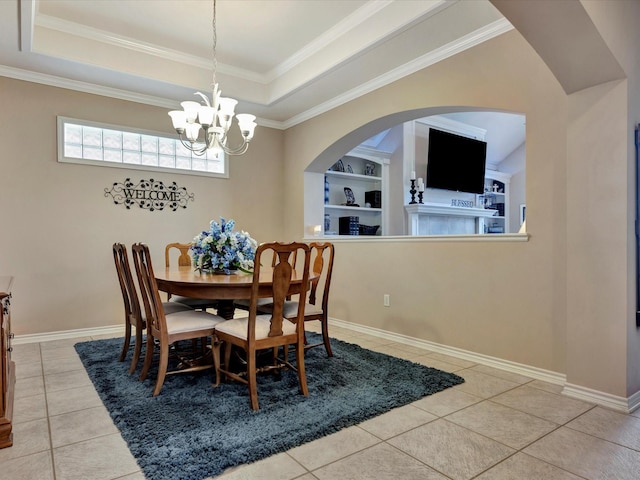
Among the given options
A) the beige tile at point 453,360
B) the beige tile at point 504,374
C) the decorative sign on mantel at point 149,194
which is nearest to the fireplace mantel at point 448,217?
the beige tile at point 453,360

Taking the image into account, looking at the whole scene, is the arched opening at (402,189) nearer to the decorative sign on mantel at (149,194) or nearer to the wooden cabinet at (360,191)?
the wooden cabinet at (360,191)

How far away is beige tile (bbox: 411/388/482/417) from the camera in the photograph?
2.37m

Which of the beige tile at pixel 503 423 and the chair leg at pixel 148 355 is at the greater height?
the chair leg at pixel 148 355

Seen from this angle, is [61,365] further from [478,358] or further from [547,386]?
[547,386]

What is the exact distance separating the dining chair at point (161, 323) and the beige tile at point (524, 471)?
5.76 ft

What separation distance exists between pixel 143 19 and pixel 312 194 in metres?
2.76

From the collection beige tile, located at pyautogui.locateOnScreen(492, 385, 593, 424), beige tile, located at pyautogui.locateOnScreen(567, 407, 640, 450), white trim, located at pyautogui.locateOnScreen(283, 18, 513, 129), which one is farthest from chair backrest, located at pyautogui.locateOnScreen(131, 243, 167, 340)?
white trim, located at pyautogui.locateOnScreen(283, 18, 513, 129)

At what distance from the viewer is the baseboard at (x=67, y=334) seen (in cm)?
397

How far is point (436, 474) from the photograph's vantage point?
67.5 inches

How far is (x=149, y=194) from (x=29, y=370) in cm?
225

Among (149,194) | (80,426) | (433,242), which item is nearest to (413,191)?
(433,242)

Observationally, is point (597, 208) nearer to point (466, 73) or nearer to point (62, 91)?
point (466, 73)

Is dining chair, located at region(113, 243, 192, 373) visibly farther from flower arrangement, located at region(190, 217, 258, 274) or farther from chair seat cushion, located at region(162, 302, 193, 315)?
flower arrangement, located at region(190, 217, 258, 274)

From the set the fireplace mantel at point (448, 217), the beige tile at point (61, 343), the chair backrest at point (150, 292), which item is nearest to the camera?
the chair backrest at point (150, 292)
